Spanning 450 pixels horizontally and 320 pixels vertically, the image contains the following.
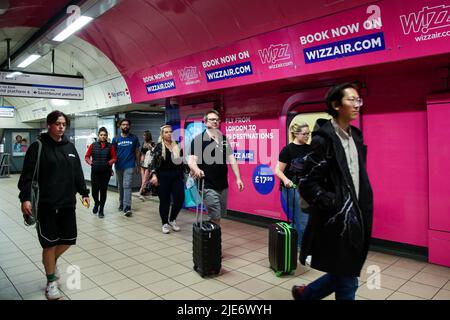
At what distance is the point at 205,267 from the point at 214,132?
4.62 ft

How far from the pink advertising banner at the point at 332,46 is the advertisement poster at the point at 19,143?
14317 mm

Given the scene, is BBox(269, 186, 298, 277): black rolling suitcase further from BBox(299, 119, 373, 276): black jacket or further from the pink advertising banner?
the pink advertising banner

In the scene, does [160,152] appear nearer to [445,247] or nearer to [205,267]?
[205,267]

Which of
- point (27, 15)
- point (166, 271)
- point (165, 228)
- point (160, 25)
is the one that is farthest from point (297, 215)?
point (27, 15)

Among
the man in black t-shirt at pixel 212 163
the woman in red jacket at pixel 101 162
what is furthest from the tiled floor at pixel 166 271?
the woman in red jacket at pixel 101 162

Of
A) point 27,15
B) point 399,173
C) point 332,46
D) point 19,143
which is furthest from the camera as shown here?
point 19,143

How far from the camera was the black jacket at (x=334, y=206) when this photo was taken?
2.01 m

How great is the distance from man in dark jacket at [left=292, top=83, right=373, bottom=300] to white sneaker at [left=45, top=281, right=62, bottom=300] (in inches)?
84.6

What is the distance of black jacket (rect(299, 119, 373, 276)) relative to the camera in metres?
→ 2.01

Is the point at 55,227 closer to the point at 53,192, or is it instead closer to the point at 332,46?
the point at 53,192

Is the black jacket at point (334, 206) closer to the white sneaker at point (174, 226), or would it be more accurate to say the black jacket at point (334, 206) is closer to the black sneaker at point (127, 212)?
the white sneaker at point (174, 226)

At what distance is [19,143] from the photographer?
17.3 metres

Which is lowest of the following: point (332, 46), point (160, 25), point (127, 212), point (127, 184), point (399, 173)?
point (127, 212)

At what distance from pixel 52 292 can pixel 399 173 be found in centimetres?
392
